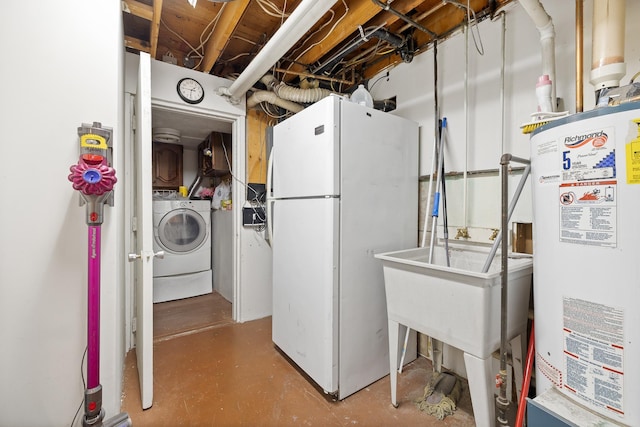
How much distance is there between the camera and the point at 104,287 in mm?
1271

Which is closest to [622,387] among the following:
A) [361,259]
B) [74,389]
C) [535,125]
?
[535,125]

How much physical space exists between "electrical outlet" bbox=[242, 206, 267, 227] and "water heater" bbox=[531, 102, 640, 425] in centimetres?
219

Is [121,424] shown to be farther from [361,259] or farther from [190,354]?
[361,259]

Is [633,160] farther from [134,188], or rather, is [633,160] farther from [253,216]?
[134,188]

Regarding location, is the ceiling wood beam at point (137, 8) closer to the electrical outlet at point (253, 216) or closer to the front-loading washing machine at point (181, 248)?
the electrical outlet at point (253, 216)

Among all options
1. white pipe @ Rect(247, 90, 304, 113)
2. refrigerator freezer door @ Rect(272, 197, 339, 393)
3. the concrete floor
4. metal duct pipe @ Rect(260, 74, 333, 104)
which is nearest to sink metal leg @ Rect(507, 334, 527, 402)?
the concrete floor

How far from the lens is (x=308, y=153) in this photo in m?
1.69

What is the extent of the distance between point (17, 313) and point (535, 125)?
223cm

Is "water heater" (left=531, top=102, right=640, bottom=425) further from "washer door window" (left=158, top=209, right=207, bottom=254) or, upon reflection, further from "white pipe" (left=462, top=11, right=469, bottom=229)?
"washer door window" (left=158, top=209, right=207, bottom=254)

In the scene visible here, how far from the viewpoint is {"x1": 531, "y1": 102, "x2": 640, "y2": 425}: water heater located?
0.75m

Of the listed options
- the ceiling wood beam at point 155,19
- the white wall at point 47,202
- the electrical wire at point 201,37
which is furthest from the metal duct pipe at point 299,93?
the white wall at point 47,202

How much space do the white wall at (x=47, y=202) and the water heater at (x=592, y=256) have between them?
180cm

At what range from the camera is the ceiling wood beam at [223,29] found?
64.5 inches

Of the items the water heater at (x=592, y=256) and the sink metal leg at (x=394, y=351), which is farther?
the sink metal leg at (x=394, y=351)
